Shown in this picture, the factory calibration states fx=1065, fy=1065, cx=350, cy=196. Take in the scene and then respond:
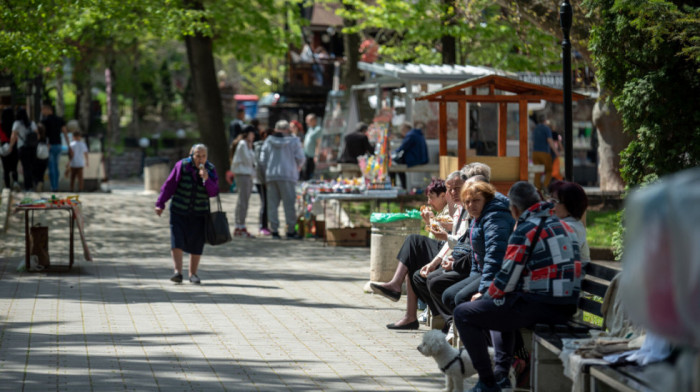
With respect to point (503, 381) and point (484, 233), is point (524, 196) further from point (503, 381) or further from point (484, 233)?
point (503, 381)

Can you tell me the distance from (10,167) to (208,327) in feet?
49.8

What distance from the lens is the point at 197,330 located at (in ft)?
31.4

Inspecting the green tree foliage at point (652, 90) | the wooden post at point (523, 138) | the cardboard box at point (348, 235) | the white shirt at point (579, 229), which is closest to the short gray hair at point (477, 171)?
the white shirt at point (579, 229)

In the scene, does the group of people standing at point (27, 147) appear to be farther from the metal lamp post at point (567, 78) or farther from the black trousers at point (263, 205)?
the metal lamp post at point (567, 78)

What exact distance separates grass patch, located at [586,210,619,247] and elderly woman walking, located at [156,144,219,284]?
628cm

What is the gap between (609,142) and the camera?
21.1 metres

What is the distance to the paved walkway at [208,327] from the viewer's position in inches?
295

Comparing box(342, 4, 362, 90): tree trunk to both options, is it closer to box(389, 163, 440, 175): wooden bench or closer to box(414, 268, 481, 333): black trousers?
box(389, 163, 440, 175): wooden bench

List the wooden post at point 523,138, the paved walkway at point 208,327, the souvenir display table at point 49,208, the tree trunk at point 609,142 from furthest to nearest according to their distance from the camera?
the tree trunk at point 609,142 → the wooden post at point 523,138 → the souvenir display table at point 49,208 → the paved walkway at point 208,327

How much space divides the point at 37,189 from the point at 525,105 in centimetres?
1319

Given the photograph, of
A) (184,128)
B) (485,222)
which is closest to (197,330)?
(485,222)

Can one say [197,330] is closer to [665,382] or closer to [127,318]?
[127,318]

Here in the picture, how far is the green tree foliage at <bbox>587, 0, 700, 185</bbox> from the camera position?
1049 centimetres

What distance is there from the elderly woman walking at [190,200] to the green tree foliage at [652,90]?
4.77m
